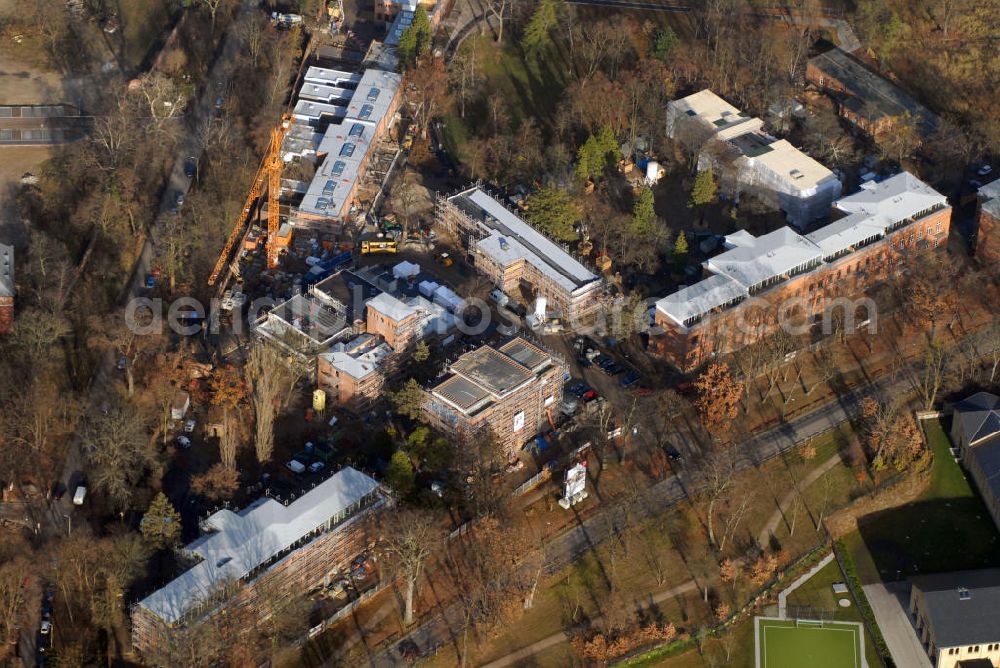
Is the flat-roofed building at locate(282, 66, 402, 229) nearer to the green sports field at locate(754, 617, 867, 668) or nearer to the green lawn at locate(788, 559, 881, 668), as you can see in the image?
the green lawn at locate(788, 559, 881, 668)

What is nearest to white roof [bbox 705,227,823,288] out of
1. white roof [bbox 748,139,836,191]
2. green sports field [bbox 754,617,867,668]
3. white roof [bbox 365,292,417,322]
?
white roof [bbox 748,139,836,191]

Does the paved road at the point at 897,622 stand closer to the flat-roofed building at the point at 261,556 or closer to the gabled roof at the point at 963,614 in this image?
the gabled roof at the point at 963,614

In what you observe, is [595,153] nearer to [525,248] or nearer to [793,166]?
[525,248]

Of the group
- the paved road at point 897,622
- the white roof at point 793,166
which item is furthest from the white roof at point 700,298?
the paved road at point 897,622

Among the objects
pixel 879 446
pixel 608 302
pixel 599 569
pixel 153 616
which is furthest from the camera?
pixel 608 302

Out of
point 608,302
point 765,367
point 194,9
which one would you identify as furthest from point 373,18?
point 765,367

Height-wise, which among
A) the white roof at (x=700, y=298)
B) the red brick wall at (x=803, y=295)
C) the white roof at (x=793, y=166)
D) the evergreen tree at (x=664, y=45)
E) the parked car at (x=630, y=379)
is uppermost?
the evergreen tree at (x=664, y=45)

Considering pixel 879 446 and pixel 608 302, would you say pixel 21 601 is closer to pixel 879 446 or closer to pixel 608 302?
pixel 608 302
